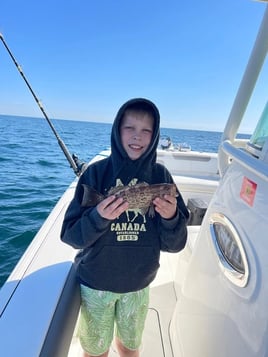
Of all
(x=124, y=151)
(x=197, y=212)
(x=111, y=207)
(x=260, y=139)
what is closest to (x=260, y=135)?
(x=260, y=139)

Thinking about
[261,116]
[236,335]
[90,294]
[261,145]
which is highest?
[261,116]

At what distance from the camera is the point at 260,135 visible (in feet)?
3.95

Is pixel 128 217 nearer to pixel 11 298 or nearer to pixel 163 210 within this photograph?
pixel 163 210

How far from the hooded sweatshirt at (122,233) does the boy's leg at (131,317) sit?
0.07m

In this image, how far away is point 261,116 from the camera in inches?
48.4

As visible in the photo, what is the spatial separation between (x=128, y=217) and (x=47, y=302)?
0.55 m

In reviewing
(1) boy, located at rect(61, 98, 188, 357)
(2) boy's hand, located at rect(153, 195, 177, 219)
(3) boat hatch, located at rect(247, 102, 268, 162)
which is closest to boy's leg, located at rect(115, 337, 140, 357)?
(1) boy, located at rect(61, 98, 188, 357)

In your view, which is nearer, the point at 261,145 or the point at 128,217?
the point at 261,145

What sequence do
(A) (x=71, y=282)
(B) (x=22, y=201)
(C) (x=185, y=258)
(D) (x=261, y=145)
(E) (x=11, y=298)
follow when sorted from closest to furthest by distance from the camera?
(D) (x=261, y=145) → (E) (x=11, y=298) → (A) (x=71, y=282) → (C) (x=185, y=258) → (B) (x=22, y=201)

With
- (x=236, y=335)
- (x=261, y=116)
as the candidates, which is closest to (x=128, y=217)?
(x=236, y=335)

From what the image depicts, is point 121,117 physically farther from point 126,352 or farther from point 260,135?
point 126,352

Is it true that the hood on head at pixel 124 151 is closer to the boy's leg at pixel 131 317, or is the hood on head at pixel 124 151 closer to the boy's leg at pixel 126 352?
the boy's leg at pixel 131 317

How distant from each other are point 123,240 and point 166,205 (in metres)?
0.30

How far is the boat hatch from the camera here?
1.09 metres
